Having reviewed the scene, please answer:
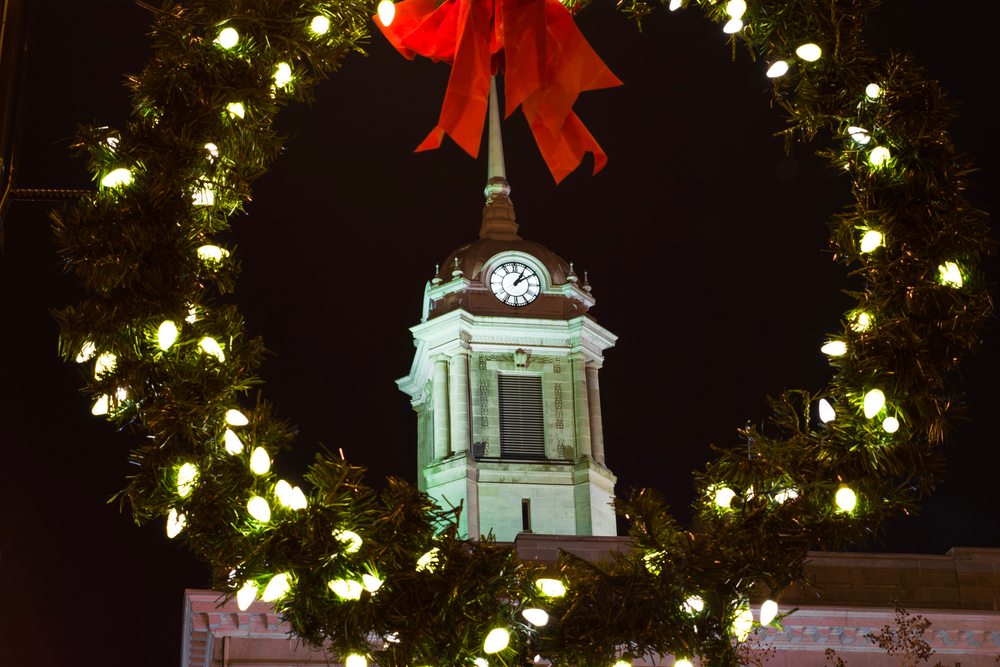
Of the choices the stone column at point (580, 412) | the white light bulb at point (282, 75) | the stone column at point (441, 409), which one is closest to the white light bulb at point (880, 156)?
the white light bulb at point (282, 75)

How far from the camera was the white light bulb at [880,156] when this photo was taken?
5868 mm

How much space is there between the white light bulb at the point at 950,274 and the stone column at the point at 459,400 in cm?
4894

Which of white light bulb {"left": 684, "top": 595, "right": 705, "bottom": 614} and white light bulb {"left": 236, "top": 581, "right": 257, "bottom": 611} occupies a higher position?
white light bulb {"left": 236, "top": 581, "right": 257, "bottom": 611}

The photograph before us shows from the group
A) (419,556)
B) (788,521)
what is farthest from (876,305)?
(419,556)

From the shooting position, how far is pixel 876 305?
224 inches

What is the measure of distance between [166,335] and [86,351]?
386 millimetres

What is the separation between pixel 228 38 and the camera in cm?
613

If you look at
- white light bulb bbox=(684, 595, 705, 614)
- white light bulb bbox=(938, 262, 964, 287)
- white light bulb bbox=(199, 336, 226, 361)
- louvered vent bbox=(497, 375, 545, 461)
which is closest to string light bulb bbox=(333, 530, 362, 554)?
white light bulb bbox=(199, 336, 226, 361)

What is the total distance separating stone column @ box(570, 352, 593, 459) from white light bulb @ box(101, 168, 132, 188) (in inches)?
1970

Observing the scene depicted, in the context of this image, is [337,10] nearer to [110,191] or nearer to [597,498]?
[110,191]

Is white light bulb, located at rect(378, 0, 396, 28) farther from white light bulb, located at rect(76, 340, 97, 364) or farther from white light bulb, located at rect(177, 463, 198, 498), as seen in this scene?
white light bulb, located at rect(177, 463, 198, 498)

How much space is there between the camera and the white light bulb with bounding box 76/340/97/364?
566 cm

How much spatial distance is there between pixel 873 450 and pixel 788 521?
434 millimetres

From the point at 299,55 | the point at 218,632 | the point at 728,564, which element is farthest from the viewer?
the point at 218,632
